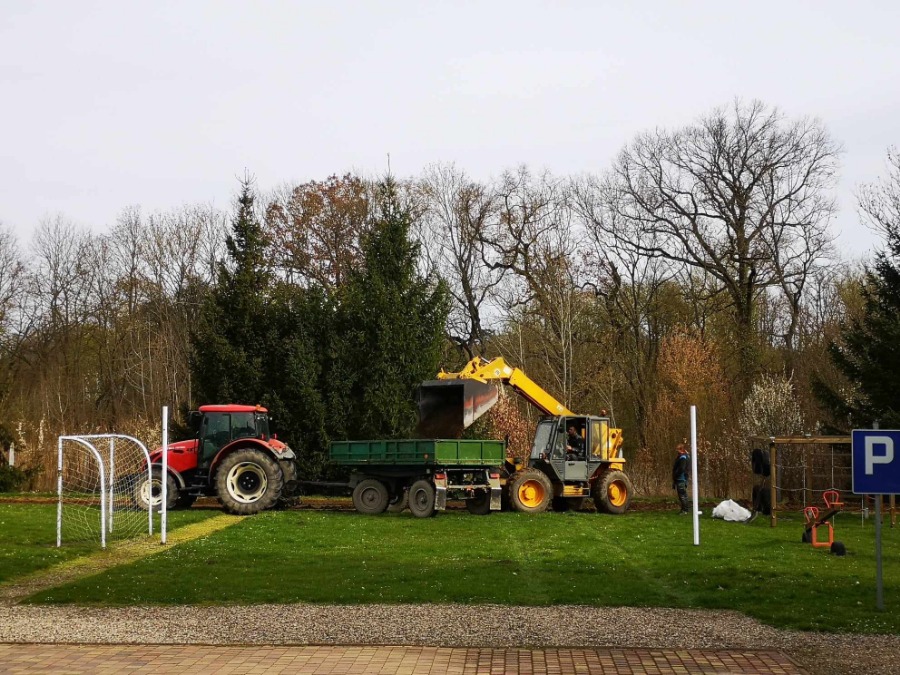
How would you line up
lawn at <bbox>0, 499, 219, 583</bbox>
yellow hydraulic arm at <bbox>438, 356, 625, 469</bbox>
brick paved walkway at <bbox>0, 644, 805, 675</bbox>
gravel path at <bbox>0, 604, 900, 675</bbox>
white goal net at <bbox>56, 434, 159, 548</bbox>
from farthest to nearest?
yellow hydraulic arm at <bbox>438, 356, 625, 469</bbox>
white goal net at <bbox>56, 434, 159, 548</bbox>
lawn at <bbox>0, 499, 219, 583</bbox>
gravel path at <bbox>0, 604, 900, 675</bbox>
brick paved walkway at <bbox>0, 644, 805, 675</bbox>

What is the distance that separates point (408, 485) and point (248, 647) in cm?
1637

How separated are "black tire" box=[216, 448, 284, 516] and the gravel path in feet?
43.9

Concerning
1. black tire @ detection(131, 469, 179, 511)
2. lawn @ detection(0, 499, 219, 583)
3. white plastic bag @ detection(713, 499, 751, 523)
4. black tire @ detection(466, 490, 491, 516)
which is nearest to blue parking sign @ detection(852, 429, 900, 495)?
lawn @ detection(0, 499, 219, 583)

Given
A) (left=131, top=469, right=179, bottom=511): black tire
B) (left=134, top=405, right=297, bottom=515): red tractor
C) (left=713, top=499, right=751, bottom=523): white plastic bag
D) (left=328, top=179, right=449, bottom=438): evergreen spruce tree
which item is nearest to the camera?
(left=713, top=499, right=751, bottom=523): white plastic bag

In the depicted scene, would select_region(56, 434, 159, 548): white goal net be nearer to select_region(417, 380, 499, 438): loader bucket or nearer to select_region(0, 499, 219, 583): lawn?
select_region(0, 499, 219, 583): lawn

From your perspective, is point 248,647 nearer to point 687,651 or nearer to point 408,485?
point 687,651

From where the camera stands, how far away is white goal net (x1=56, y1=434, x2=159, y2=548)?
63.4 ft

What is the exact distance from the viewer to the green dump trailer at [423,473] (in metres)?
24.8

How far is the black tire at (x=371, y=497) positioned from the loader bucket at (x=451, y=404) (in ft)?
7.61

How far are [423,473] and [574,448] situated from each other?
162 inches

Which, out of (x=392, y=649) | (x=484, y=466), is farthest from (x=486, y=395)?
(x=392, y=649)

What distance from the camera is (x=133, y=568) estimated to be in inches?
612

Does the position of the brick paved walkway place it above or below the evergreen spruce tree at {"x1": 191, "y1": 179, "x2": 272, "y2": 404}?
below

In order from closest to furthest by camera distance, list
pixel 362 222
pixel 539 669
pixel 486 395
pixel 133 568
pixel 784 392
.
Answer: pixel 539 669
pixel 133 568
pixel 486 395
pixel 784 392
pixel 362 222
